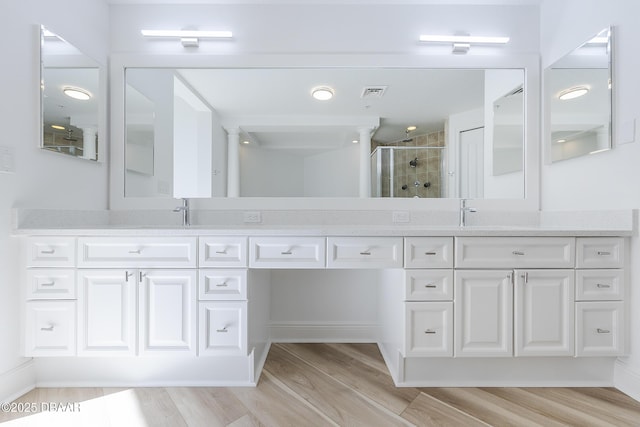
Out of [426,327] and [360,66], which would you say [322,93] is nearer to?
[360,66]

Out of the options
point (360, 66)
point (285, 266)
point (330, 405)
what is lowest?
point (330, 405)

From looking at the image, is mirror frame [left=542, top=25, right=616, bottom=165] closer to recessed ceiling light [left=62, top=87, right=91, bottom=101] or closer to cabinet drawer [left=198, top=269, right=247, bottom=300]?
cabinet drawer [left=198, top=269, right=247, bottom=300]

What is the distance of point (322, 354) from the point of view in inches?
78.8

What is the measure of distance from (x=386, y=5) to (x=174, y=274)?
2266mm

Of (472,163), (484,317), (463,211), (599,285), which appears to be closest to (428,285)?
(484,317)

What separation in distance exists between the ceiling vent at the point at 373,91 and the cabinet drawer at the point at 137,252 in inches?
60.5

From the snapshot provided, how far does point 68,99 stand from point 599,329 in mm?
3299

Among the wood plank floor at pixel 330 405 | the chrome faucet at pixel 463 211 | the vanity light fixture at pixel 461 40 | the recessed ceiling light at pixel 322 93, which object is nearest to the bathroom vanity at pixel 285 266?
the wood plank floor at pixel 330 405

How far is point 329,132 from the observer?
2.16m

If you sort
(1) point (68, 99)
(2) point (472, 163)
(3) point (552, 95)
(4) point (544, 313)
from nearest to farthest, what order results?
(4) point (544, 313) < (1) point (68, 99) < (3) point (552, 95) < (2) point (472, 163)

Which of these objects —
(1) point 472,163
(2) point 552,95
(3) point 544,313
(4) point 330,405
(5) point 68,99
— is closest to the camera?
(4) point 330,405

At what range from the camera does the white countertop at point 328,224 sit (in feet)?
5.13

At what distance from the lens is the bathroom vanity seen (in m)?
1.55

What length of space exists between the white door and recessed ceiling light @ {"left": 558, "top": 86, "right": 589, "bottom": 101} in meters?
0.49
